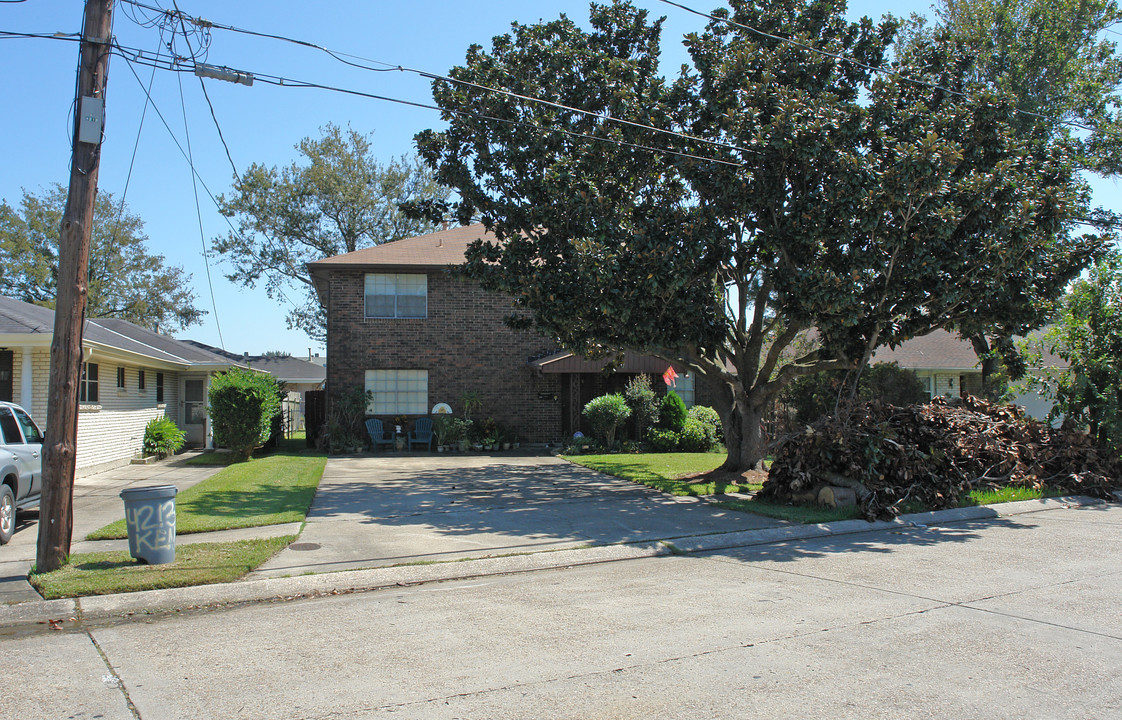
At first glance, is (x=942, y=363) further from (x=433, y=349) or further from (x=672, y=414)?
(x=433, y=349)

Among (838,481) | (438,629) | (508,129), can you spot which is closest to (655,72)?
(508,129)

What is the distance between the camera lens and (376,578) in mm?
7906

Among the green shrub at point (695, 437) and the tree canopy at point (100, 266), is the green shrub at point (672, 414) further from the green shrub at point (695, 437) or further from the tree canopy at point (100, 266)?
the tree canopy at point (100, 266)

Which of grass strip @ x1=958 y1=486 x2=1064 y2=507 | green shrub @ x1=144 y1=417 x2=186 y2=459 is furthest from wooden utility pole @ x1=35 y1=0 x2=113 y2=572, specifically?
green shrub @ x1=144 y1=417 x2=186 y2=459

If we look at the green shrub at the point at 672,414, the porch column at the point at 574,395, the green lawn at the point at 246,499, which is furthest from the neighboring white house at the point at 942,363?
the green lawn at the point at 246,499

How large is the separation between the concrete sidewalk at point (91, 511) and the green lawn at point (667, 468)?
8592mm

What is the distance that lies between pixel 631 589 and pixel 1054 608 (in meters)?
3.61

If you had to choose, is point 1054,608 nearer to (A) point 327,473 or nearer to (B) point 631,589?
(B) point 631,589

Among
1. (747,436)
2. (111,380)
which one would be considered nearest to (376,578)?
(747,436)

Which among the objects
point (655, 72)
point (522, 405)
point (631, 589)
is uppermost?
point (655, 72)

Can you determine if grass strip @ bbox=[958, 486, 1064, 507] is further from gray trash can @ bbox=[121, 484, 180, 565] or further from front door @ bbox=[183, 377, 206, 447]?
front door @ bbox=[183, 377, 206, 447]

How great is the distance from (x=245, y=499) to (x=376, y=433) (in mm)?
10301

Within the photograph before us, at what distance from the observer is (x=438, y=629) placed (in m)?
6.13

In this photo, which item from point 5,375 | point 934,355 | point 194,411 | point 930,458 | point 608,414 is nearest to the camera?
point 930,458
